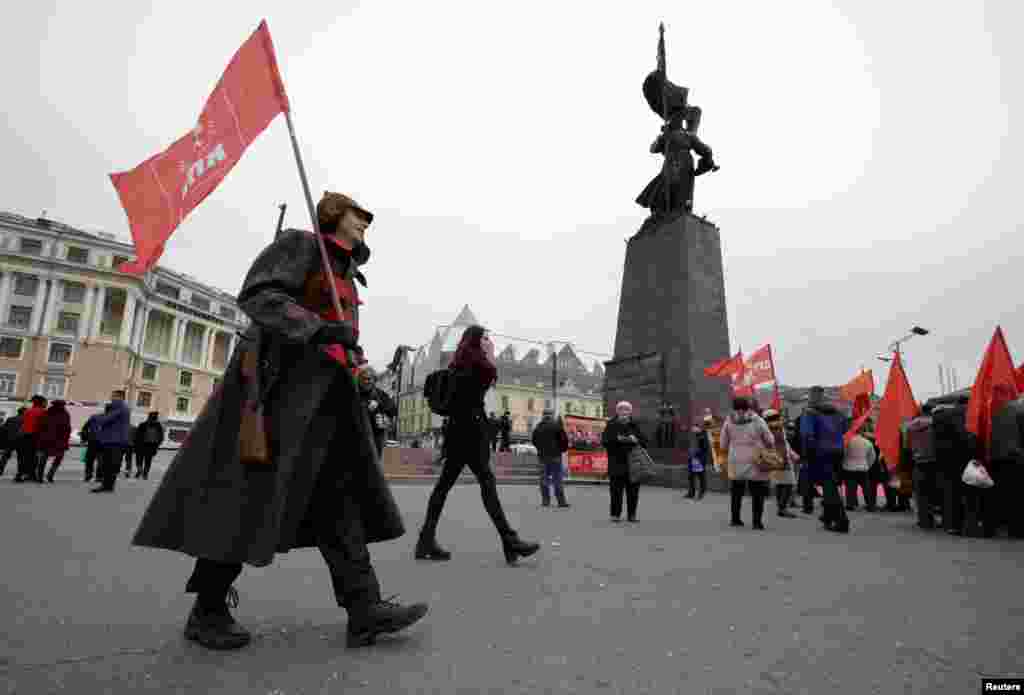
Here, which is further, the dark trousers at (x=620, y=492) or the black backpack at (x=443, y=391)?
the dark trousers at (x=620, y=492)

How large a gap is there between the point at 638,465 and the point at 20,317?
226 ft

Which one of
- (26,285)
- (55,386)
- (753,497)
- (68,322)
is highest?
(26,285)

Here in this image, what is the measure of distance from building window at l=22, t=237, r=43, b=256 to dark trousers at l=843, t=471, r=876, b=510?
231ft

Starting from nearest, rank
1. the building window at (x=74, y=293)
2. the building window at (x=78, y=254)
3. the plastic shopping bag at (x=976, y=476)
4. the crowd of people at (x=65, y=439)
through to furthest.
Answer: the plastic shopping bag at (x=976, y=476)
the crowd of people at (x=65, y=439)
the building window at (x=74, y=293)
the building window at (x=78, y=254)

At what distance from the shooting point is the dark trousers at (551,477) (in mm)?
10039

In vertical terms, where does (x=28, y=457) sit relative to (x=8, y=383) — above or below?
below

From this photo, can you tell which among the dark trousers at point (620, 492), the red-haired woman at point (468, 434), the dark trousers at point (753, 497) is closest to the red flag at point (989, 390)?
the dark trousers at point (753, 497)

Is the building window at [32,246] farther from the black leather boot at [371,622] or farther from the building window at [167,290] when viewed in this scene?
the black leather boot at [371,622]

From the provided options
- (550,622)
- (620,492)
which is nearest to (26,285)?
(620,492)

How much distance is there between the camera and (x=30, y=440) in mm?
11930

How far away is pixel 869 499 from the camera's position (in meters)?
10.5

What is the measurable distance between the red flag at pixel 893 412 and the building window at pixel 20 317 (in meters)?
69.5

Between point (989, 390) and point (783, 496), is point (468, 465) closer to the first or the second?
point (783, 496)

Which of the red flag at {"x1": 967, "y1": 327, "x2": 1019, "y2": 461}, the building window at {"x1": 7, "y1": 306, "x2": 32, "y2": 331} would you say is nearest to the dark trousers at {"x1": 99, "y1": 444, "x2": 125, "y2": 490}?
the red flag at {"x1": 967, "y1": 327, "x2": 1019, "y2": 461}
